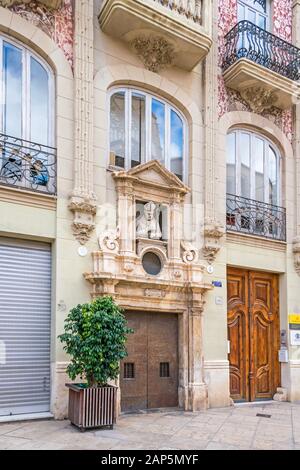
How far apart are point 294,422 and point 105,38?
8.36 m

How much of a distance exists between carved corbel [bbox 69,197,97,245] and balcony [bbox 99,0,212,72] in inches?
142

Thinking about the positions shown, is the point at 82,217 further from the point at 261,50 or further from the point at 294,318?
the point at 261,50

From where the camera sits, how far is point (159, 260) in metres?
11.1

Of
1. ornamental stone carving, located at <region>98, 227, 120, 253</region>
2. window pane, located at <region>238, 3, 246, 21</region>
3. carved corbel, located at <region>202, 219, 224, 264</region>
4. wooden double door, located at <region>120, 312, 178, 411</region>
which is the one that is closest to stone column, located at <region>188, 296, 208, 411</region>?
wooden double door, located at <region>120, 312, 178, 411</region>

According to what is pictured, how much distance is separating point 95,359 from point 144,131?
5.27m

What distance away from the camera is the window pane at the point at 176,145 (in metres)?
11.9

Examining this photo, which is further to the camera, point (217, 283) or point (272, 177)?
point (272, 177)

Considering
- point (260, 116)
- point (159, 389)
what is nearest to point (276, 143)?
point (260, 116)

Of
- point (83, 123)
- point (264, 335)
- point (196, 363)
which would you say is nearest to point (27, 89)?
point (83, 123)

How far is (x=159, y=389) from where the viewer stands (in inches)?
427

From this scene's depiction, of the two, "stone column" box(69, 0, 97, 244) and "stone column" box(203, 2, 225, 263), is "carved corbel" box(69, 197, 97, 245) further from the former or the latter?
"stone column" box(203, 2, 225, 263)

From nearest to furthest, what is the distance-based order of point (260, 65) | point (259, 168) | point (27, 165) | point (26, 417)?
1. point (26, 417)
2. point (27, 165)
3. point (260, 65)
4. point (259, 168)

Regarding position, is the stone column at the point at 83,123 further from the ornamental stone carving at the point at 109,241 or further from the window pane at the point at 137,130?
the window pane at the point at 137,130
